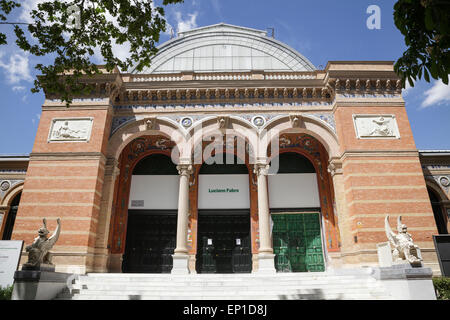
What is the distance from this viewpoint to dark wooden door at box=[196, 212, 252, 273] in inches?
584

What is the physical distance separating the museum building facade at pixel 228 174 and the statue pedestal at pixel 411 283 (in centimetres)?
271

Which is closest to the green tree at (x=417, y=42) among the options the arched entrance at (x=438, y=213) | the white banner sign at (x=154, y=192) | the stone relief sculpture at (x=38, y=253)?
the stone relief sculpture at (x=38, y=253)

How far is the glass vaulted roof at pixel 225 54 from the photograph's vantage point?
2083 centimetres

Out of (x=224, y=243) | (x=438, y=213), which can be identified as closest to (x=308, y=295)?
(x=224, y=243)

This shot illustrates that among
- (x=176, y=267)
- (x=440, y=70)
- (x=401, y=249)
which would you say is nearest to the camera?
(x=440, y=70)

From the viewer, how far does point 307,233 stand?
15258 mm

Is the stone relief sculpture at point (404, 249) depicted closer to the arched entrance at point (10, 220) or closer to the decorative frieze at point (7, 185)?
the arched entrance at point (10, 220)

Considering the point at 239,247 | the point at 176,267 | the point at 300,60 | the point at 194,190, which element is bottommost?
the point at 176,267

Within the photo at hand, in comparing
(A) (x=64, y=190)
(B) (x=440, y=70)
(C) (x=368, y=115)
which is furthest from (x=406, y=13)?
(A) (x=64, y=190)

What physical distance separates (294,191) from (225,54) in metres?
11.4

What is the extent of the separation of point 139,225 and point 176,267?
4.19 metres

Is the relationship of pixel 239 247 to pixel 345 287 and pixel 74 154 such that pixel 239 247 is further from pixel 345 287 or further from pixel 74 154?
pixel 74 154

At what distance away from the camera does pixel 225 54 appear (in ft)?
70.0

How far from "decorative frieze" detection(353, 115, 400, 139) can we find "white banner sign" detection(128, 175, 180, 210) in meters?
9.39
